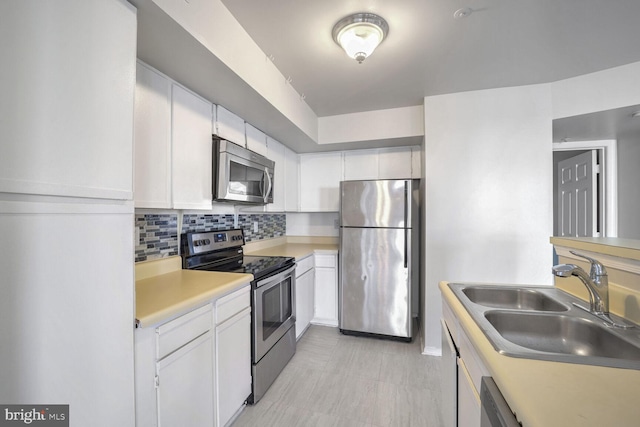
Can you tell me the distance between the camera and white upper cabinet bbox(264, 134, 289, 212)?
275cm

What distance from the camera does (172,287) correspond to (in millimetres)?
1411

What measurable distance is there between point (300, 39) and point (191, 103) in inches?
32.4

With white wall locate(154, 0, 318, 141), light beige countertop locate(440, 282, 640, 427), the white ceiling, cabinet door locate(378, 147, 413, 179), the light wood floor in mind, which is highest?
the white ceiling

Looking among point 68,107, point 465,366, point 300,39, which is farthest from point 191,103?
point 465,366

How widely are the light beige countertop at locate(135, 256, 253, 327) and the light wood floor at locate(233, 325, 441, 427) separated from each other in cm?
92

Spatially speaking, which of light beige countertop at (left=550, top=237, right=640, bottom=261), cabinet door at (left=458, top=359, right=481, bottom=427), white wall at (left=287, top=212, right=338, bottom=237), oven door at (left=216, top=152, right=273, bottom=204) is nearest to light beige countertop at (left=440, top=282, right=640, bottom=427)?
cabinet door at (left=458, top=359, right=481, bottom=427)

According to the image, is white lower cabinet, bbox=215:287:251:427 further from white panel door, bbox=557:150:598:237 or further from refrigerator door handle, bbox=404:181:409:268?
white panel door, bbox=557:150:598:237

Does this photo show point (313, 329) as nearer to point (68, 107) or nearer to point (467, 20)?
point (68, 107)

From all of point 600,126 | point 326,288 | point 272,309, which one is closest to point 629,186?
point 600,126

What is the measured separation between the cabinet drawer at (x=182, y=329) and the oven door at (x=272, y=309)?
1.46 feet

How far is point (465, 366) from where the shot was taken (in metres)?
1.02

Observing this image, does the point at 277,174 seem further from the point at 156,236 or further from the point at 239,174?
the point at 156,236

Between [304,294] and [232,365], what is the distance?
4.06 ft

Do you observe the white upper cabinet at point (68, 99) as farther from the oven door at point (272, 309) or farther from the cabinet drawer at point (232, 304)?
the oven door at point (272, 309)
